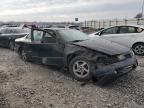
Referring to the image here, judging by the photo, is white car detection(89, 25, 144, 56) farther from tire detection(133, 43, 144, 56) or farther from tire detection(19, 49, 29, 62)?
tire detection(19, 49, 29, 62)

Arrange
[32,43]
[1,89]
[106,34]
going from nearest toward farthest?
[1,89] < [32,43] < [106,34]

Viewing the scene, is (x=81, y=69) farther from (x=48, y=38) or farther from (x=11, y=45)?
(x=11, y=45)

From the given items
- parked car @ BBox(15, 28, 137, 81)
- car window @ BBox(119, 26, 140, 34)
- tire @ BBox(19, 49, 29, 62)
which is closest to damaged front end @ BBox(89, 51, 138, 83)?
parked car @ BBox(15, 28, 137, 81)

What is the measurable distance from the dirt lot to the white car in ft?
10.4

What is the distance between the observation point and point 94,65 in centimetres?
559

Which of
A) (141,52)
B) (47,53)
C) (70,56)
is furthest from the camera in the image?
(141,52)

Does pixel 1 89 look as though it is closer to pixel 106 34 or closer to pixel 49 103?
pixel 49 103

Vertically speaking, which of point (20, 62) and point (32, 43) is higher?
point (32, 43)

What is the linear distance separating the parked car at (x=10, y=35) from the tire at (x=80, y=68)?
6.56 m

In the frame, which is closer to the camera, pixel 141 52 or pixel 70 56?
pixel 70 56

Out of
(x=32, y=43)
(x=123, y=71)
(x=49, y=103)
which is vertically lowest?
→ (x=49, y=103)

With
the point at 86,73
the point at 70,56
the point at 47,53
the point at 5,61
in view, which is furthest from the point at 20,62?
the point at 86,73

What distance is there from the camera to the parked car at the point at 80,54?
549 centimetres

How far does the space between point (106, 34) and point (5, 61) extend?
4.81m
